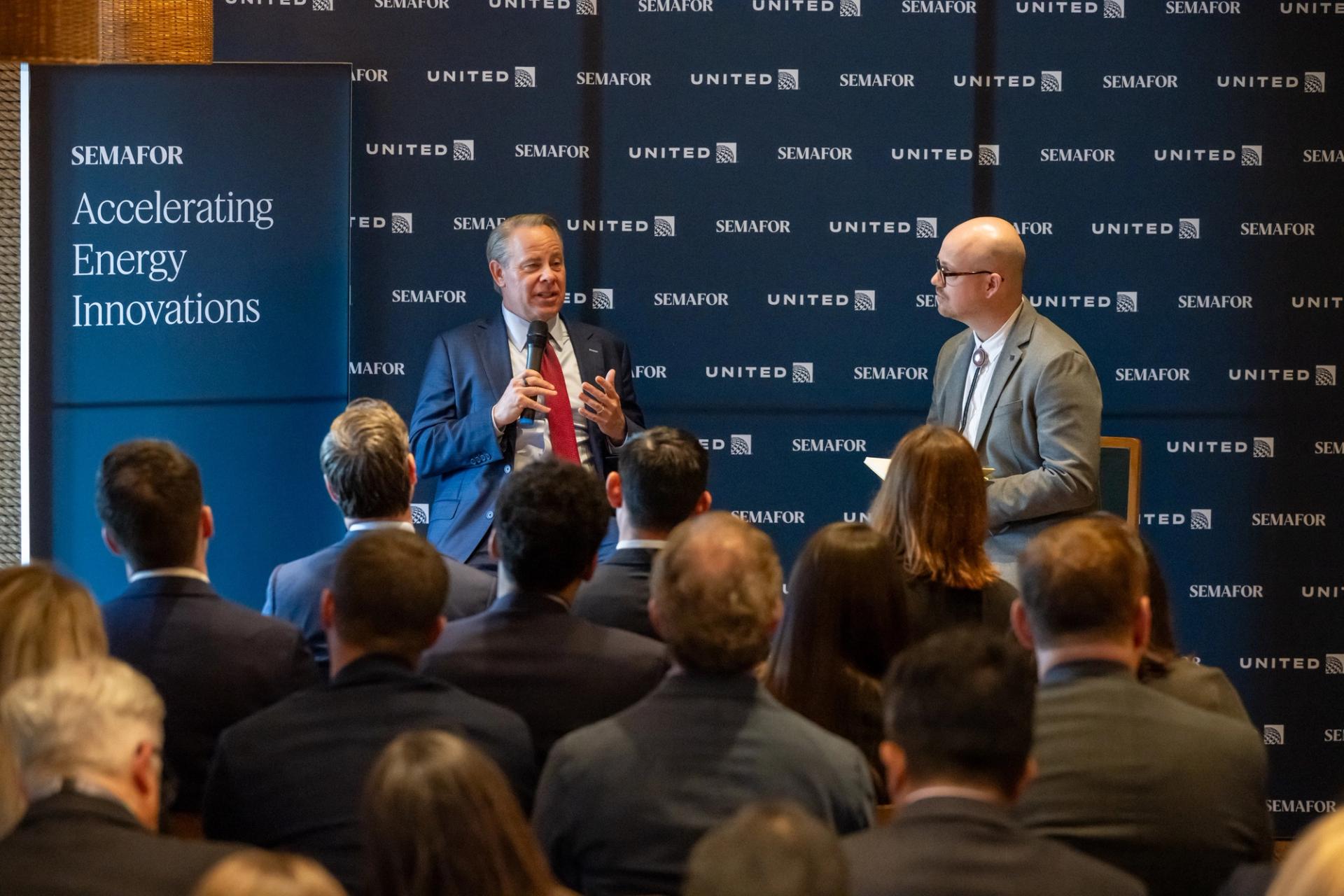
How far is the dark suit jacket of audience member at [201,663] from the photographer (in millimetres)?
2793

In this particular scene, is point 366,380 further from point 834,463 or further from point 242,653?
point 242,653

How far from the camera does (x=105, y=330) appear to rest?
4906 millimetres

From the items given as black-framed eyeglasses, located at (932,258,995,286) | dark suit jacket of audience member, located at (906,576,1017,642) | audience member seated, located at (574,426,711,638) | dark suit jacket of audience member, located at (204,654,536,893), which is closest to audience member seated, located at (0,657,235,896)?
dark suit jacket of audience member, located at (204,654,536,893)

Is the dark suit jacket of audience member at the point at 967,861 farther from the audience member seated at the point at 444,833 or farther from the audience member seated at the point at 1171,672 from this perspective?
the audience member seated at the point at 1171,672

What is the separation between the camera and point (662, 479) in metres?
3.48

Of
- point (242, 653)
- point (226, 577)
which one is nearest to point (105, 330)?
point (226, 577)

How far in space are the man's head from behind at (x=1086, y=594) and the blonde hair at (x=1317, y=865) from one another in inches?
37.9

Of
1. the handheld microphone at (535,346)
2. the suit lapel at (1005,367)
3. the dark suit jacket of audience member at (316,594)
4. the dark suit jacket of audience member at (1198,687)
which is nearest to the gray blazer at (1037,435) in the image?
the suit lapel at (1005,367)

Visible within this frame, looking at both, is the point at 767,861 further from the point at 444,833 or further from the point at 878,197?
the point at 878,197

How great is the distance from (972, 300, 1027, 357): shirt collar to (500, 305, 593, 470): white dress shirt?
4.18 ft

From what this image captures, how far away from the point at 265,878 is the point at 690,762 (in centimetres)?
91

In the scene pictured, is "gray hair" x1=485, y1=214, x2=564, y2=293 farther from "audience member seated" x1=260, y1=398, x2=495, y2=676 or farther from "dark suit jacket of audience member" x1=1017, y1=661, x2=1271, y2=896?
"dark suit jacket of audience member" x1=1017, y1=661, x2=1271, y2=896

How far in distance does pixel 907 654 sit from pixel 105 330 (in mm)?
3608

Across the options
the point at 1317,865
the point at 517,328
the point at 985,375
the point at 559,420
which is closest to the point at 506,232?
the point at 517,328
